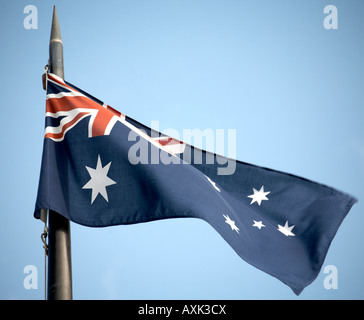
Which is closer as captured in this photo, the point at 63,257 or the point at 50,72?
the point at 63,257

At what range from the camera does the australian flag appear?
323 inches

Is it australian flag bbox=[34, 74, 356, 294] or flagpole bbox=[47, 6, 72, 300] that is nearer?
flagpole bbox=[47, 6, 72, 300]

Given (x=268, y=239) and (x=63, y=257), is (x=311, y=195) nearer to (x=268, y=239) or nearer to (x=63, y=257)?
(x=268, y=239)

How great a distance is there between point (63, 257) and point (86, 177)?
1.23m

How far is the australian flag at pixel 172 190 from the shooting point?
8203 millimetres

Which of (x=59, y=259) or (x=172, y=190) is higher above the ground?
(x=172, y=190)

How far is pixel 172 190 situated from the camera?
8.39m

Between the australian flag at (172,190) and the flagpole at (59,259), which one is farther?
the australian flag at (172,190)

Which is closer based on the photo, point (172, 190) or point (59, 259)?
point (59, 259)
